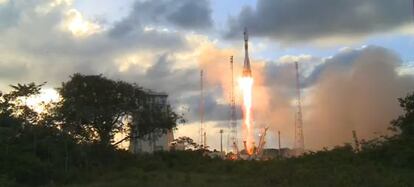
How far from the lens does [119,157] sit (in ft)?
185

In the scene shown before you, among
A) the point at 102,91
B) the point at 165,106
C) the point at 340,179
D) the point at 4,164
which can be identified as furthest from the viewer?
the point at 165,106

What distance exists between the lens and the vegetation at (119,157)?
121 feet

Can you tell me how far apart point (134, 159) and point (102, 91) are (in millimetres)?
6970

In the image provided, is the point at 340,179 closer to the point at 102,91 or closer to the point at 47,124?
the point at 47,124

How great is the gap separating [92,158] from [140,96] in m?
9.21

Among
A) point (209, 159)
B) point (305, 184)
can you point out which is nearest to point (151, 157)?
point (209, 159)

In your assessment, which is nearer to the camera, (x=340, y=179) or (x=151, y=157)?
(x=340, y=179)

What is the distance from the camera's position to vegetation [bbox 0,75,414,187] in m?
36.9

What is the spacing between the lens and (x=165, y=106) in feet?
202

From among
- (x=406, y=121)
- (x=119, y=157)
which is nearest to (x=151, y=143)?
(x=119, y=157)

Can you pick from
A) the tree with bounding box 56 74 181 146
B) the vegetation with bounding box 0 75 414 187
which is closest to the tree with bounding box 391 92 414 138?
the vegetation with bounding box 0 75 414 187

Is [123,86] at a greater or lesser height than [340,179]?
greater

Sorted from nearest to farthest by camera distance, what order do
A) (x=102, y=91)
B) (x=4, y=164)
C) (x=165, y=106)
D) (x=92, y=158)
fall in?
(x=4, y=164), (x=92, y=158), (x=102, y=91), (x=165, y=106)

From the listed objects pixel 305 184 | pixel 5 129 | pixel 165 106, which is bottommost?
pixel 305 184
